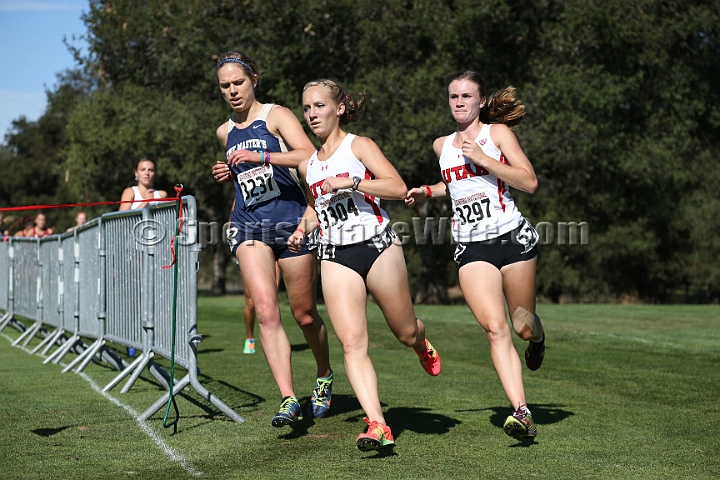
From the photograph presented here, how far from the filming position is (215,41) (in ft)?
95.7

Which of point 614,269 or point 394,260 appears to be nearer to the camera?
point 394,260

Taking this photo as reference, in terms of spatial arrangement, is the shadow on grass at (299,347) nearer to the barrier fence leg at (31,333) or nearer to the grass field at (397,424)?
the grass field at (397,424)

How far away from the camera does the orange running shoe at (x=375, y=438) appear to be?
4996 mm

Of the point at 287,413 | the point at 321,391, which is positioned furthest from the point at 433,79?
the point at 287,413

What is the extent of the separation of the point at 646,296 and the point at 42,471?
39.9 m

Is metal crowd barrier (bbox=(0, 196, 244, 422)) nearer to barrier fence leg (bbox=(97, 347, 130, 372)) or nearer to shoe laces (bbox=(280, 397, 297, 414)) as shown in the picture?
barrier fence leg (bbox=(97, 347, 130, 372))

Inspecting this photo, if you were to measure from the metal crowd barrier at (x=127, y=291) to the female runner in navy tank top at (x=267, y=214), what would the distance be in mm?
631

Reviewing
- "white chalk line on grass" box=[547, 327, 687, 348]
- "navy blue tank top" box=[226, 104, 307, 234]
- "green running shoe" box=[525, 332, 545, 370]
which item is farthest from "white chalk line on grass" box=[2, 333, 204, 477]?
"white chalk line on grass" box=[547, 327, 687, 348]

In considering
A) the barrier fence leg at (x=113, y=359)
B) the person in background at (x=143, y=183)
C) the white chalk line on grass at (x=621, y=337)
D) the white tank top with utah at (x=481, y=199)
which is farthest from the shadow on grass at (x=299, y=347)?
the white tank top with utah at (x=481, y=199)

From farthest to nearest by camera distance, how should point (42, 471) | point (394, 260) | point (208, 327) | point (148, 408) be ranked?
1. point (208, 327)
2. point (148, 408)
3. point (394, 260)
4. point (42, 471)

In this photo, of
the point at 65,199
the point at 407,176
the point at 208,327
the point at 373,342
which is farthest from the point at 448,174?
the point at 65,199

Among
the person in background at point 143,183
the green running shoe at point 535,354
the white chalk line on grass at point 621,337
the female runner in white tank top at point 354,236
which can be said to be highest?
the person in background at point 143,183

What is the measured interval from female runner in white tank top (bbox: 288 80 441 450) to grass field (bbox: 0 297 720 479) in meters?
0.64

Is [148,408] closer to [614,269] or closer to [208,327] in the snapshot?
[208,327]
